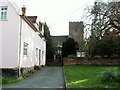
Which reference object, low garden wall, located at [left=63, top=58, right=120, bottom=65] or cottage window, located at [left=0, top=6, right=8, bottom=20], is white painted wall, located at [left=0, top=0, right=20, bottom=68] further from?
low garden wall, located at [left=63, top=58, right=120, bottom=65]

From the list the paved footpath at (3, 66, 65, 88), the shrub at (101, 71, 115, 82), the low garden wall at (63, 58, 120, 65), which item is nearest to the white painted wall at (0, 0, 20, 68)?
the paved footpath at (3, 66, 65, 88)

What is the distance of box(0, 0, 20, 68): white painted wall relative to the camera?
90.6 ft

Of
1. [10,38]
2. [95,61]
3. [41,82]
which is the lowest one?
[41,82]

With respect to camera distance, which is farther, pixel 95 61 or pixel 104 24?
pixel 95 61

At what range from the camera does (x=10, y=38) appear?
27.9m

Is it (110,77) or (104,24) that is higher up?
(104,24)

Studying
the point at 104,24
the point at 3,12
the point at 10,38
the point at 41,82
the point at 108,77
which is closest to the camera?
the point at 108,77

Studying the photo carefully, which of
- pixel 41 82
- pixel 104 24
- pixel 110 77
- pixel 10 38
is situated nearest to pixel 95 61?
pixel 104 24

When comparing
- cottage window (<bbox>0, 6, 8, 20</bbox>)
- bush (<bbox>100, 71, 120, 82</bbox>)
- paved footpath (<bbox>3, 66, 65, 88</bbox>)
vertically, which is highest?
cottage window (<bbox>0, 6, 8, 20</bbox>)

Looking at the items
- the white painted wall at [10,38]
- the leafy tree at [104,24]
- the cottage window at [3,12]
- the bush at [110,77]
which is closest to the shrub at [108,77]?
the bush at [110,77]

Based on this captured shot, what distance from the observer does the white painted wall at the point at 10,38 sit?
27.6m

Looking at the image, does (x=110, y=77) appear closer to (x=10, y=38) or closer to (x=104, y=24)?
(x=10, y=38)

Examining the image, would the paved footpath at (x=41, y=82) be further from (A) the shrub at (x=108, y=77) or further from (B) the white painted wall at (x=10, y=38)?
(A) the shrub at (x=108, y=77)

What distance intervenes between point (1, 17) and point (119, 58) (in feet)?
77.8
